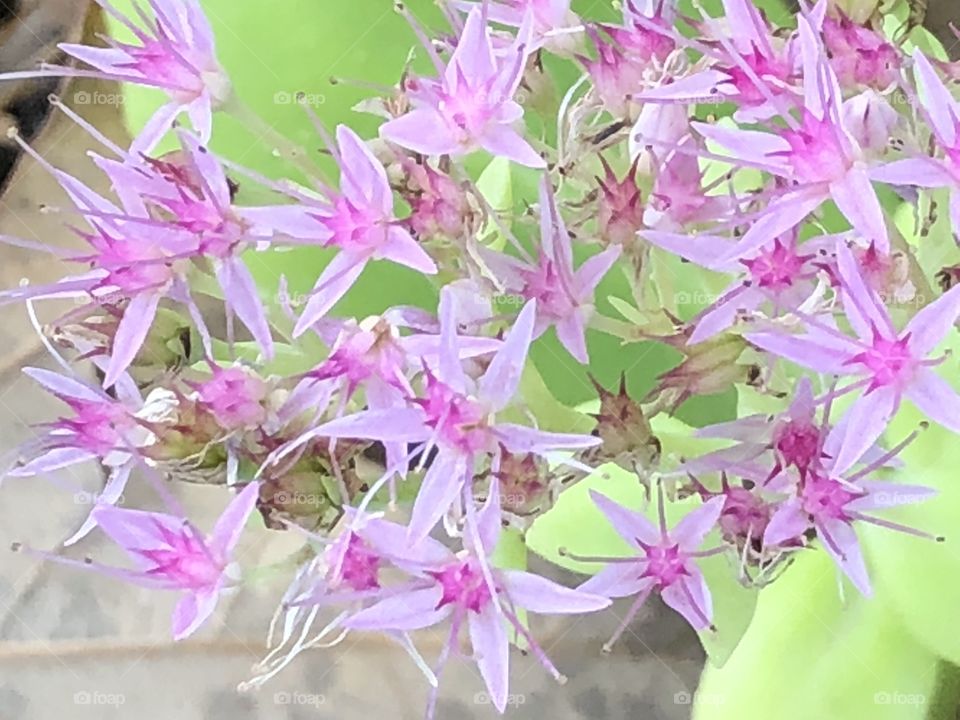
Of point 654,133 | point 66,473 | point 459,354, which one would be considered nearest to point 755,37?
point 654,133

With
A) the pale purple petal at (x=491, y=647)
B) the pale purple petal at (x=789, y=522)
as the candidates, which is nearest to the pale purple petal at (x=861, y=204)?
the pale purple petal at (x=789, y=522)

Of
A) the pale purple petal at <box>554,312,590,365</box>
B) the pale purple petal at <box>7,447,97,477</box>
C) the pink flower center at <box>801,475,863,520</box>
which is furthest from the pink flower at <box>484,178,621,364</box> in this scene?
the pale purple petal at <box>7,447,97,477</box>

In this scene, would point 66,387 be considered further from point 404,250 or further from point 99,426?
point 404,250

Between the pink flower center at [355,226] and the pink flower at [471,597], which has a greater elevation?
the pink flower center at [355,226]

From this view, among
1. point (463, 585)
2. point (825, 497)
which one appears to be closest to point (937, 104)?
point (825, 497)

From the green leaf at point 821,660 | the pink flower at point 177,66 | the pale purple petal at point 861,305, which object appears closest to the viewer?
the pale purple petal at point 861,305

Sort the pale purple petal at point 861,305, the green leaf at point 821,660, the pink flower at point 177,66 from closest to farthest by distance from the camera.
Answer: the pale purple petal at point 861,305 < the pink flower at point 177,66 < the green leaf at point 821,660

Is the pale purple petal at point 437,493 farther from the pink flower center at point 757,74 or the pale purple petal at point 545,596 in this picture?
the pink flower center at point 757,74

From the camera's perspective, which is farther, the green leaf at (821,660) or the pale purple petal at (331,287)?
the green leaf at (821,660)
